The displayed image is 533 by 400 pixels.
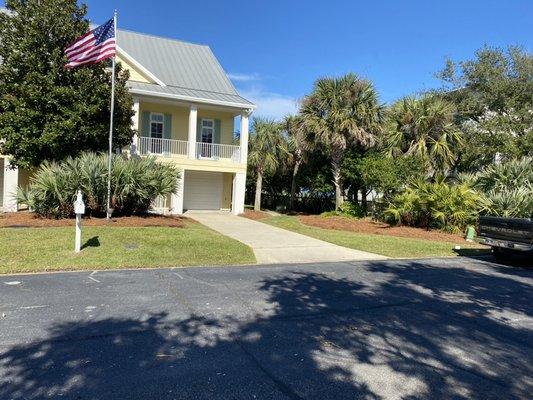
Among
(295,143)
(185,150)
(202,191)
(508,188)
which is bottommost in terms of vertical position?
(202,191)

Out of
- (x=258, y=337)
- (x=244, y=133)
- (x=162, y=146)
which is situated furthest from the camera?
(x=244, y=133)

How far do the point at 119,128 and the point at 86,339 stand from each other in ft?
41.7

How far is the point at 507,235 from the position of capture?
10.1 m

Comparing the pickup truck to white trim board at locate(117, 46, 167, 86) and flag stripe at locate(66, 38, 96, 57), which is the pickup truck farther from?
white trim board at locate(117, 46, 167, 86)

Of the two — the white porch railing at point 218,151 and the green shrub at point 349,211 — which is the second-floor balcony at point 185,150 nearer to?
the white porch railing at point 218,151

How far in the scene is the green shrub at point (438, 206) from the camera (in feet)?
50.5

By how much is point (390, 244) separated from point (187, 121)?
13388 mm

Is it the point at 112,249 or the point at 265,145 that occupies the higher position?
the point at 265,145

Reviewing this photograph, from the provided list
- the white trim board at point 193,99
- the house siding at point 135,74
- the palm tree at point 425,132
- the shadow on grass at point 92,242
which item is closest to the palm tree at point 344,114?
the palm tree at point 425,132

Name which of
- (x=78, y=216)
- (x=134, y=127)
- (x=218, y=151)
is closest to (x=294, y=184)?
(x=218, y=151)

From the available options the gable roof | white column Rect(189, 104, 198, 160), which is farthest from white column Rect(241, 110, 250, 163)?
white column Rect(189, 104, 198, 160)

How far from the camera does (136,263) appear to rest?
8477mm

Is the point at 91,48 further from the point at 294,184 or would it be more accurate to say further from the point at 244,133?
the point at 294,184

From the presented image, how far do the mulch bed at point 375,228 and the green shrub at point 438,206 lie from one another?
0.59m
